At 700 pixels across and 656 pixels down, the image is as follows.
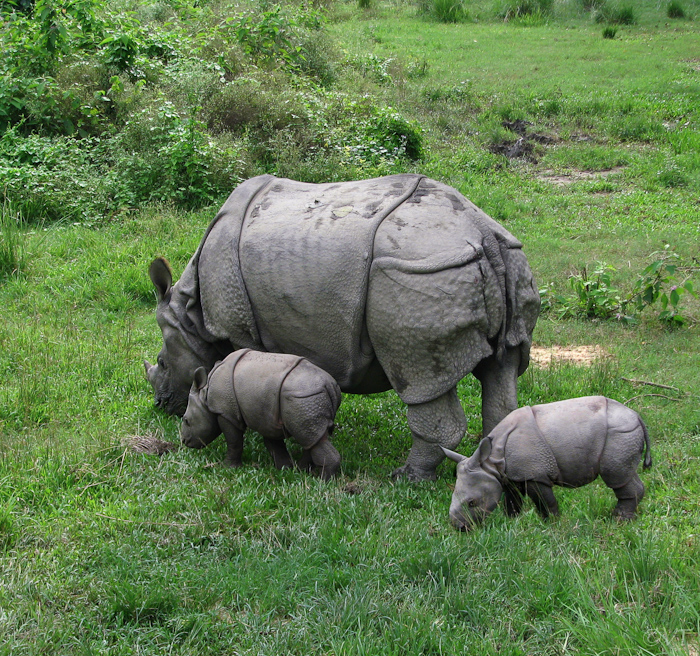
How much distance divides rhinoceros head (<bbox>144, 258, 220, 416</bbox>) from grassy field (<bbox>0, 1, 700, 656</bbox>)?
24 centimetres

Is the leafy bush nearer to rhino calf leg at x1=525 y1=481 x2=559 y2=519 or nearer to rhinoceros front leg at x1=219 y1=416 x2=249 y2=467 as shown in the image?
rhinoceros front leg at x1=219 y1=416 x2=249 y2=467

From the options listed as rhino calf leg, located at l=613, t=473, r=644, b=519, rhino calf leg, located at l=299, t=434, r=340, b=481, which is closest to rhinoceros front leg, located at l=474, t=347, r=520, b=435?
rhino calf leg, located at l=613, t=473, r=644, b=519

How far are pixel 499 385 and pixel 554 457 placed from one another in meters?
0.95

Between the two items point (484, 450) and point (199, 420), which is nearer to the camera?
point (484, 450)

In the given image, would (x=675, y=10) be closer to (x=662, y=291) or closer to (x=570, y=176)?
(x=570, y=176)

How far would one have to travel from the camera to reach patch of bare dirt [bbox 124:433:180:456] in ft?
18.4

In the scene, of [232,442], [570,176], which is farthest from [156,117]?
[232,442]

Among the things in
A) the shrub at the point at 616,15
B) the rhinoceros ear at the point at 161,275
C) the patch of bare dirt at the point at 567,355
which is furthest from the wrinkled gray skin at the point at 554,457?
the shrub at the point at 616,15

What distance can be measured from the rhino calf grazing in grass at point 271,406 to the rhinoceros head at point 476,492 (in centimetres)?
104

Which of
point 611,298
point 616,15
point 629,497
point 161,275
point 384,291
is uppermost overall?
point 616,15

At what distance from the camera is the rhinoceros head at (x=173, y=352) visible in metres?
6.11

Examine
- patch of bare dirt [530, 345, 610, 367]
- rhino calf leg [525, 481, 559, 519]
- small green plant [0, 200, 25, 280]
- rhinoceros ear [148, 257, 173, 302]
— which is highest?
rhinoceros ear [148, 257, 173, 302]

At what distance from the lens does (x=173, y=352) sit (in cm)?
621

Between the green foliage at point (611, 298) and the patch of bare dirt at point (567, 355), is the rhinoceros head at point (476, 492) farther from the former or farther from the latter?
the green foliage at point (611, 298)
